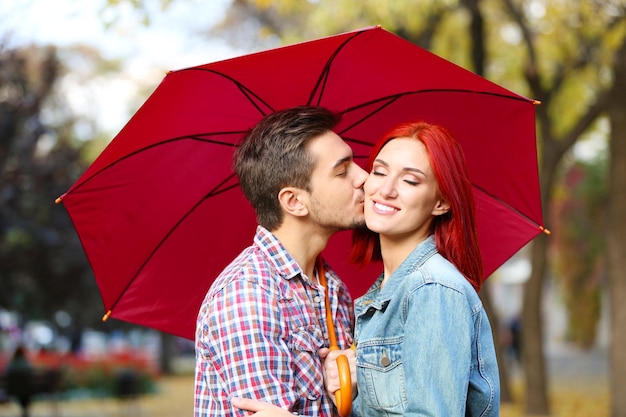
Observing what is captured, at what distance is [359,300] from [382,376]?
395mm

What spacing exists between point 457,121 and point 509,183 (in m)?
0.41

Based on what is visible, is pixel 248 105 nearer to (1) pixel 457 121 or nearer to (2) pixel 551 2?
(1) pixel 457 121

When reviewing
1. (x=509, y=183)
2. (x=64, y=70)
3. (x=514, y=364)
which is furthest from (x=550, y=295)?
(x=509, y=183)

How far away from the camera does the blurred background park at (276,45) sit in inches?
420

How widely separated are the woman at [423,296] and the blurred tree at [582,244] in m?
26.5

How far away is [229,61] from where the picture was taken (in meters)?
3.38

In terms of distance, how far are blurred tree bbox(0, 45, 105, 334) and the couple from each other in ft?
41.1

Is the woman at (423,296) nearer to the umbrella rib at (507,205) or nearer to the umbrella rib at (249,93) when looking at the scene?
the umbrella rib at (249,93)

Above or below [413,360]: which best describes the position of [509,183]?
above

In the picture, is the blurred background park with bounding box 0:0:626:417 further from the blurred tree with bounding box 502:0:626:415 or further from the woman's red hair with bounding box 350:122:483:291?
the woman's red hair with bounding box 350:122:483:291

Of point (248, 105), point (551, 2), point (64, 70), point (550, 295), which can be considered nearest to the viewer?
point (248, 105)

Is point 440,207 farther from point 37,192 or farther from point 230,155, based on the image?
point 37,192

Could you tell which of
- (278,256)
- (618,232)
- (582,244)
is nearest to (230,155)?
(278,256)

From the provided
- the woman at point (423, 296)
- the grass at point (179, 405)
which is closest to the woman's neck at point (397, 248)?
the woman at point (423, 296)
